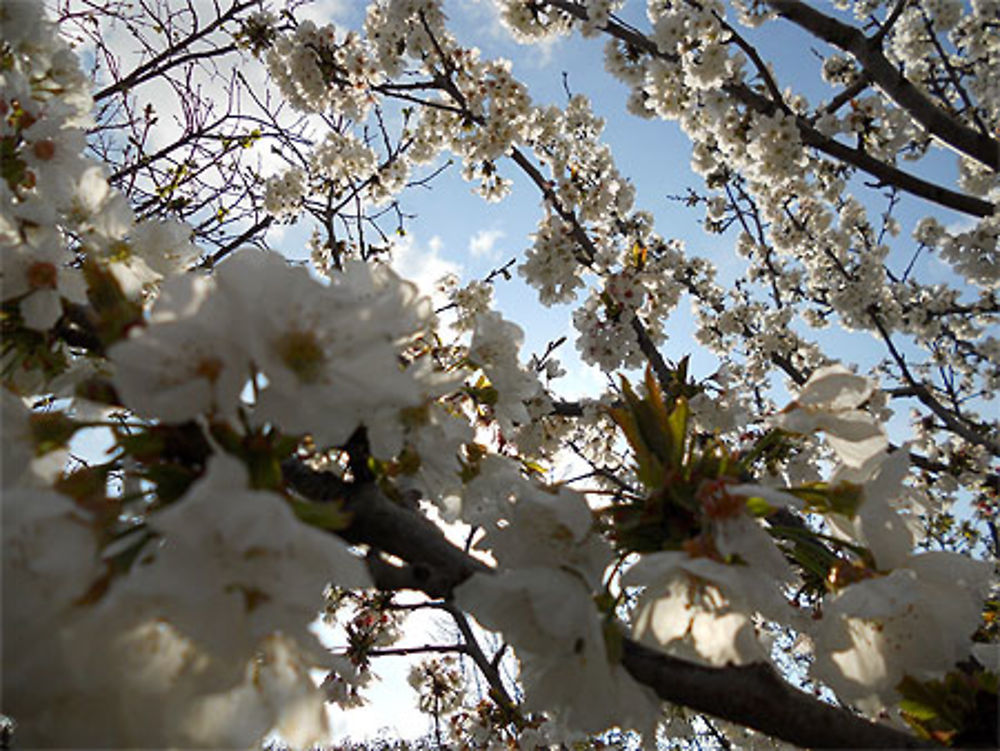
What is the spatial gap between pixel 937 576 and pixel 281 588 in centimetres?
114

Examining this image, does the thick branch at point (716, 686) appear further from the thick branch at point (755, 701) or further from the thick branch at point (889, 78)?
the thick branch at point (889, 78)

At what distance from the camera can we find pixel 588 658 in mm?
998

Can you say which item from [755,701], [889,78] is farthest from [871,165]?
[755,701]

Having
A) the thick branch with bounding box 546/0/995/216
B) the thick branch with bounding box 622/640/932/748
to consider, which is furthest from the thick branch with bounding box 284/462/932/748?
the thick branch with bounding box 546/0/995/216

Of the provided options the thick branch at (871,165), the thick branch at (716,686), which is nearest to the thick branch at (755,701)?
the thick branch at (716,686)

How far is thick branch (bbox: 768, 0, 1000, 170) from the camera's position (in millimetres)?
3668

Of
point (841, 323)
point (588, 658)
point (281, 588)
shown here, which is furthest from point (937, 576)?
point (841, 323)

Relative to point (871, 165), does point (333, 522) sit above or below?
below

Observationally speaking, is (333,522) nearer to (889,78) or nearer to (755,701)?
(755,701)

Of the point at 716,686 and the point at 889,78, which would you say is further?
the point at 889,78

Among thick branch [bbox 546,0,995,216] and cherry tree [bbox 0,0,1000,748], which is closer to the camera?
cherry tree [bbox 0,0,1000,748]

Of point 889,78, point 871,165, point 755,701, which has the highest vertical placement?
point 889,78

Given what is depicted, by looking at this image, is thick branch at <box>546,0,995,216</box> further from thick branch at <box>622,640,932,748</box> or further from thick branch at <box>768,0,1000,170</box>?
thick branch at <box>622,640,932,748</box>

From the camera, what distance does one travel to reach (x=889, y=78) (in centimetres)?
367
